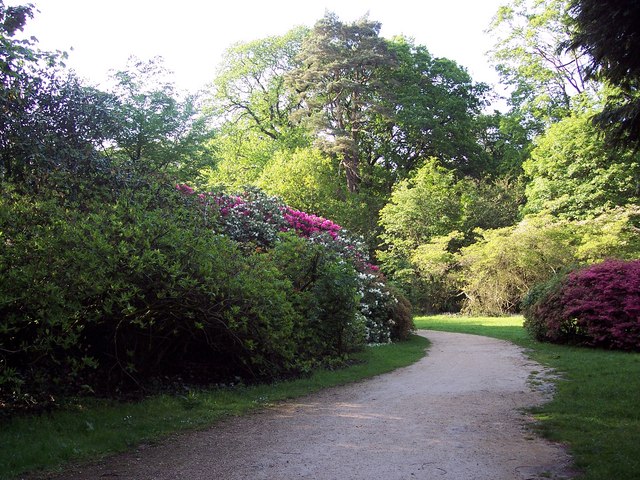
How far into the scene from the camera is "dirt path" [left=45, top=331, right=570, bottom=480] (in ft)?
14.4

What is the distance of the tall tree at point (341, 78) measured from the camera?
109ft

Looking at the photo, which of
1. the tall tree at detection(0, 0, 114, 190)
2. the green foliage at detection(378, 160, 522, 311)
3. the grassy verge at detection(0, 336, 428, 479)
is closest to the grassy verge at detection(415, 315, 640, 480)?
the grassy verge at detection(0, 336, 428, 479)

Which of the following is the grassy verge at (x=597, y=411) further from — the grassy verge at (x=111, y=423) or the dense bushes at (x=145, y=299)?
the dense bushes at (x=145, y=299)

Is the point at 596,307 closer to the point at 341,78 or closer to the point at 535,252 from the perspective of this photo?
the point at 535,252

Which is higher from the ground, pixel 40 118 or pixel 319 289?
pixel 40 118

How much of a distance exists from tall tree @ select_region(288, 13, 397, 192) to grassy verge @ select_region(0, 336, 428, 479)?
27.0m

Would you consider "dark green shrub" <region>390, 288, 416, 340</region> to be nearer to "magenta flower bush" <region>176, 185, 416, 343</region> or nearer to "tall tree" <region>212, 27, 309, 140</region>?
"magenta flower bush" <region>176, 185, 416, 343</region>

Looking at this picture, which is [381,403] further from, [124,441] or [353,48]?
[353,48]

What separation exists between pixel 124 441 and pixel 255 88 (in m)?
36.6

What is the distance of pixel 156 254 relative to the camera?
671 cm

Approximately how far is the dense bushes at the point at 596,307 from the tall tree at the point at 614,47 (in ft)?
21.4

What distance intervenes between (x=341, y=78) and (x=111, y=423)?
1185 inches

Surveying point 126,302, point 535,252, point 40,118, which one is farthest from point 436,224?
point 126,302

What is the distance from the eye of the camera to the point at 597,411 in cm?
609
